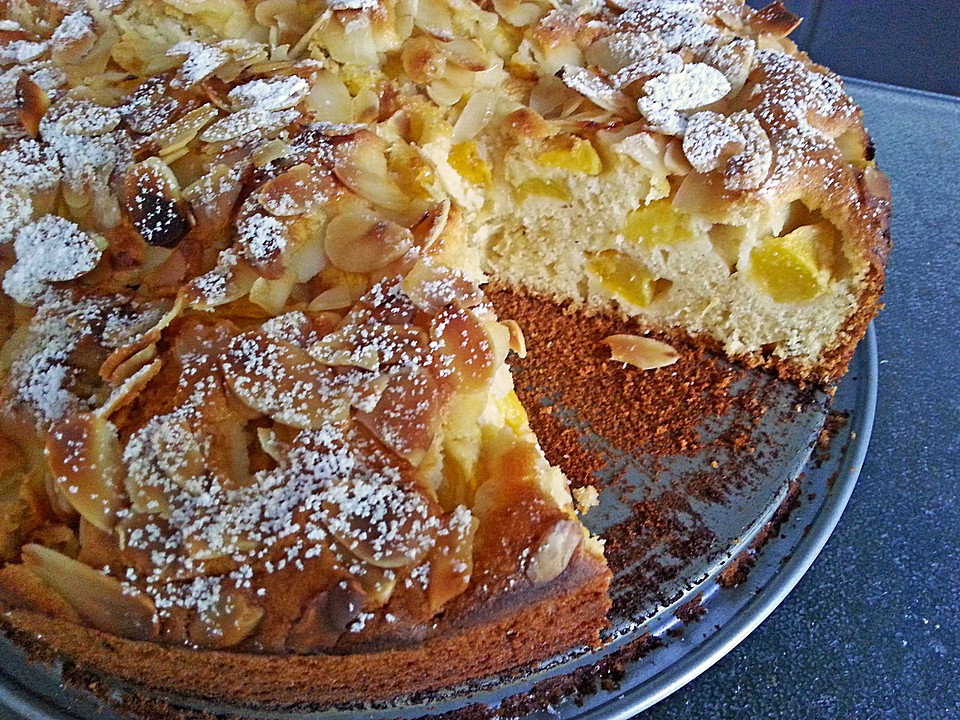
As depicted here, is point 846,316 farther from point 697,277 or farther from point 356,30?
point 356,30

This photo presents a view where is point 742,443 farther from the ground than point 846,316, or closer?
closer

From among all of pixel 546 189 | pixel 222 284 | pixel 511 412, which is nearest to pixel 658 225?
pixel 546 189

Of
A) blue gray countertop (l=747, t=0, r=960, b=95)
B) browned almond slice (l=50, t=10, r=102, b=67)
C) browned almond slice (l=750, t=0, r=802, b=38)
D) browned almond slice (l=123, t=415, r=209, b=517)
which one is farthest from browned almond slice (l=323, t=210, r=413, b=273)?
blue gray countertop (l=747, t=0, r=960, b=95)

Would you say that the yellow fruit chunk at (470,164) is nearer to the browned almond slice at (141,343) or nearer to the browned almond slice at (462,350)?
the browned almond slice at (462,350)

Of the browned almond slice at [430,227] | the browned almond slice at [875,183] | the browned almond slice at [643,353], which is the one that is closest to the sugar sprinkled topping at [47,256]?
the browned almond slice at [430,227]

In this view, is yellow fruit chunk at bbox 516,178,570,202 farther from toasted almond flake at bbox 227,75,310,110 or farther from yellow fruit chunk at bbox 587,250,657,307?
toasted almond flake at bbox 227,75,310,110

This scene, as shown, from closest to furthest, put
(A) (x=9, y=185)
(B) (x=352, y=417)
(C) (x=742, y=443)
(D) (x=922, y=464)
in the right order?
(B) (x=352, y=417) → (A) (x=9, y=185) → (C) (x=742, y=443) → (D) (x=922, y=464)

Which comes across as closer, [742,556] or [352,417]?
[352,417]

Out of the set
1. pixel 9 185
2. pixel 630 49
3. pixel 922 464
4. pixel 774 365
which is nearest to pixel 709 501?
pixel 774 365
